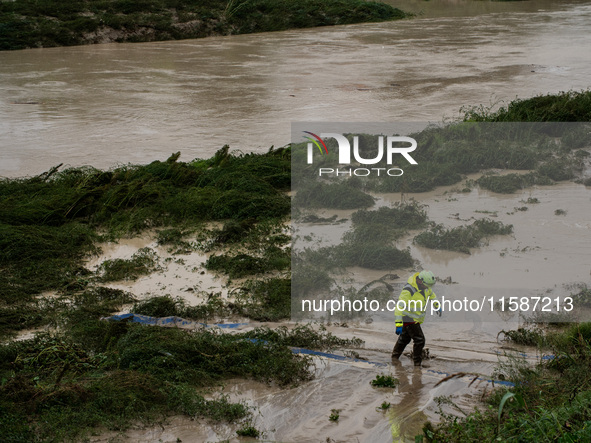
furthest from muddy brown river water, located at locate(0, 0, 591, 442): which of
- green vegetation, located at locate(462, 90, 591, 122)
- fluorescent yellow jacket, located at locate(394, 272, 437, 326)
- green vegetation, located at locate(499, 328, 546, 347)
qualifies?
green vegetation, located at locate(462, 90, 591, 122)

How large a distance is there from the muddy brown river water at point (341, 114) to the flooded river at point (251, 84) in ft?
0.23

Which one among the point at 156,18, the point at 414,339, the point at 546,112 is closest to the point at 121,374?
the point at 414,339

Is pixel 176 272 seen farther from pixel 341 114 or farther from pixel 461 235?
pixel 341 114

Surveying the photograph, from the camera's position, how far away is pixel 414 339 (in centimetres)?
700

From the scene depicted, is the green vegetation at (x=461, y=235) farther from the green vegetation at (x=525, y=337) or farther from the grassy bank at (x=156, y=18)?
the grassy bank at (x=156, y=18)

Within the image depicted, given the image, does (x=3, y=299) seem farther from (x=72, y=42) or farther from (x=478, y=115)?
(x=72, y=42)

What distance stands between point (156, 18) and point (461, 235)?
27152mm

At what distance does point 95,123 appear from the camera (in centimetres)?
1797

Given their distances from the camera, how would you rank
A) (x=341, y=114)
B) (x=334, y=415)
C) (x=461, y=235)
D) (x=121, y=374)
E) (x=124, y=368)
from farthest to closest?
(x=341, y=114)
(x=461, y=235)
(x=124, y=368)
(x=121, y=374)
(x=334, y=415)

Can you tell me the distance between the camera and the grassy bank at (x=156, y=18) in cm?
3105

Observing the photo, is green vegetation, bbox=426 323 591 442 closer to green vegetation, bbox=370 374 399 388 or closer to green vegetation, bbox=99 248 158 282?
green vegetation, bbox=370 374 399 388

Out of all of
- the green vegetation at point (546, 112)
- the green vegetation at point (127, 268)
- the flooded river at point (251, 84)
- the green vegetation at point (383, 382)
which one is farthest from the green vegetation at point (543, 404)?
the flooded river at point (251, 84)

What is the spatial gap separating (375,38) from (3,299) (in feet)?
87.7

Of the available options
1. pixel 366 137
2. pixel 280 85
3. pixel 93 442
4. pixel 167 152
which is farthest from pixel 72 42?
pixel 93 442
